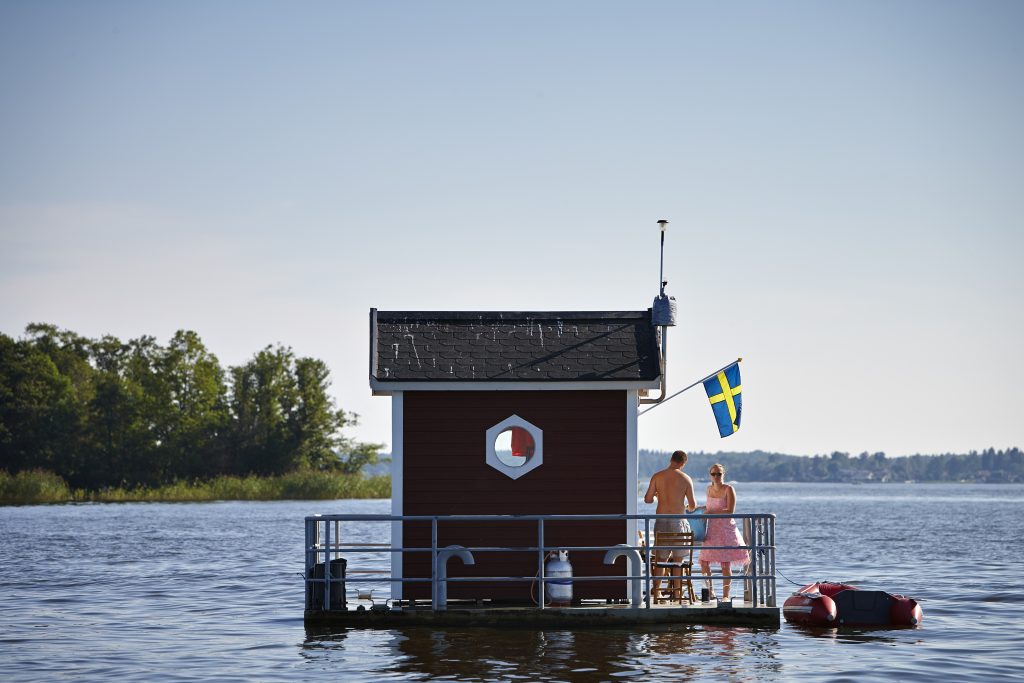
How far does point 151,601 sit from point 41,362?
64096 mm

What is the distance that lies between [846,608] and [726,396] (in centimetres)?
363

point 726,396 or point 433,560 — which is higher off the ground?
point 726,396

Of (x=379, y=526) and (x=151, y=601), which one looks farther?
(x=379, y=526)

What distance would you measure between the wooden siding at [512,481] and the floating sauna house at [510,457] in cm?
1

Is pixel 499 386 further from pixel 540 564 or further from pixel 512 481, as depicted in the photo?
pixel 540 564

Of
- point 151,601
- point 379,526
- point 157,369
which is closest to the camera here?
point 151,601

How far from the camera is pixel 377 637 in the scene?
18062mm

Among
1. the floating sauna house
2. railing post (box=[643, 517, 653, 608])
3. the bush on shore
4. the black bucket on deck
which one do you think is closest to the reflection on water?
the black bucket on deck

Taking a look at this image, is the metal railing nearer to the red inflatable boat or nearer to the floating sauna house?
the floating sauna house

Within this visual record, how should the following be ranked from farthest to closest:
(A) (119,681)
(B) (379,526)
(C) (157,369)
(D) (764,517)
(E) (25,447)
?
(C) (157,369), (E) (25,447), (B) (379,526), (D) (764,517), (A) (119,681)

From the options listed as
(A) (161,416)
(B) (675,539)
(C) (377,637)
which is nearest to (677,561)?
(B) (675,539)

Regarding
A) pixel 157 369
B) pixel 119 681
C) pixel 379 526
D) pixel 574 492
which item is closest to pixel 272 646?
pixel 119 681

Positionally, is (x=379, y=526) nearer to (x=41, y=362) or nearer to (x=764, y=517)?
(x=41, y=362)

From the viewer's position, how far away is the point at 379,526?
6266 centimetres
